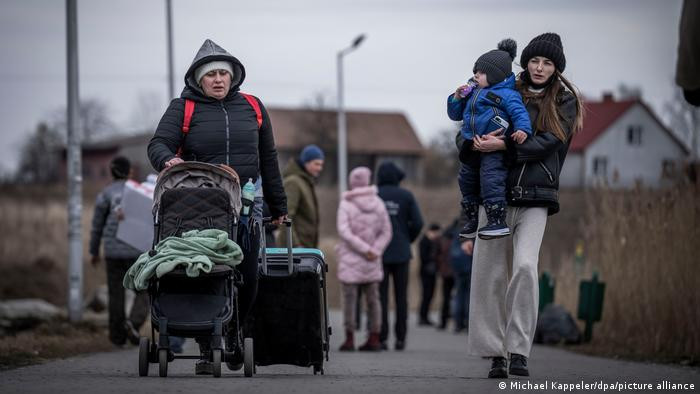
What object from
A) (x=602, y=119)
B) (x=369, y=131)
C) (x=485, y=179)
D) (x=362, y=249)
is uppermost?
(x=602, y=119)

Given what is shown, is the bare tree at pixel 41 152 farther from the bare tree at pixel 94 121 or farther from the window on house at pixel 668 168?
the window on house at pixel 668 168

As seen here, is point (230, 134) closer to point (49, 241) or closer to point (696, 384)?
point (696, 384)

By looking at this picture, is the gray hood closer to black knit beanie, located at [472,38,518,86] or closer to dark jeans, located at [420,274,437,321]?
black knit beanie, located at [472,38,518,86]

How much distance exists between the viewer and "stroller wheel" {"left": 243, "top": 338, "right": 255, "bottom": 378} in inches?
334

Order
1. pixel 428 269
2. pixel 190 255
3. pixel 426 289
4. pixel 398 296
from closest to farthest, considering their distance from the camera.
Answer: pixel 190 255 < pixel 398 296 < pixel 428 269 < pixel 426 289

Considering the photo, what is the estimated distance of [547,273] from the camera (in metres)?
17.2

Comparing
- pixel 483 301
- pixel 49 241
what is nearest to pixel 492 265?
pixel 483 301

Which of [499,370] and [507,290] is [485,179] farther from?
[499,370]

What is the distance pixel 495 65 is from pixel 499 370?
1941mm

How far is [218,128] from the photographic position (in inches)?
347

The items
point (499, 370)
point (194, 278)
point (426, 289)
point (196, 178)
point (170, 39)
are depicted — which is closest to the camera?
point (194, 278)

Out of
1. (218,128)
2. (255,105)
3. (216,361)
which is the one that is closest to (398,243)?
(255,105)

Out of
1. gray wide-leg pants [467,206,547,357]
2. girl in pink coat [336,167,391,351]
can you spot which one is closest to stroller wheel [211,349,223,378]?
gray wide-leg pants [467,206,547,357]

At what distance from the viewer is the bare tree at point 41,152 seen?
104562 millimetres
